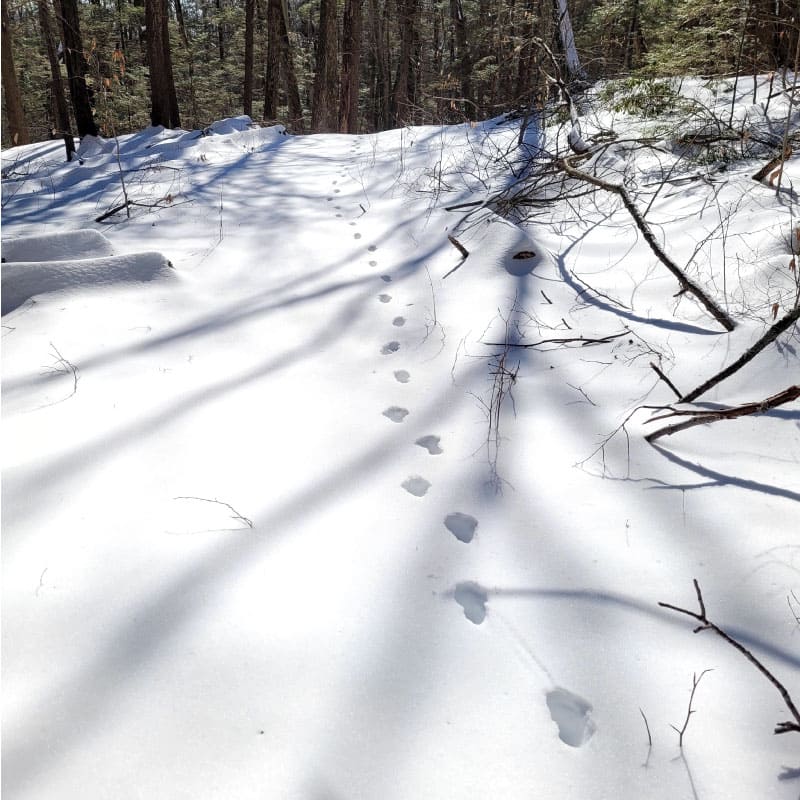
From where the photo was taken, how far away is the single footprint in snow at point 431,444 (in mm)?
1591

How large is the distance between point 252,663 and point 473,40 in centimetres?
1834

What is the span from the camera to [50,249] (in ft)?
8.48

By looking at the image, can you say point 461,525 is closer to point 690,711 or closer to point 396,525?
point 396,525

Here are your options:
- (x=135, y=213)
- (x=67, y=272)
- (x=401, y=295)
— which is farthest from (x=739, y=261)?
(x=135, y=213)

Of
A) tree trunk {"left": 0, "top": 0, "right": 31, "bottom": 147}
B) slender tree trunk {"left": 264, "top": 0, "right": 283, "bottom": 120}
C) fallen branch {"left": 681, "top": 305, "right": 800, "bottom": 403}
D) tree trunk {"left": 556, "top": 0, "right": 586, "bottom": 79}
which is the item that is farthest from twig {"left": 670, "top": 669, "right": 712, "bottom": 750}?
slender tree trunk {"left": 264, "top": 0, "right": 283, "bottom": 120}

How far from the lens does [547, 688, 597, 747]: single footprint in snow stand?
868mm

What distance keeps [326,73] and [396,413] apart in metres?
11.2

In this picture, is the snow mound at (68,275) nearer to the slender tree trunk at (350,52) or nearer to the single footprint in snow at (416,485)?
the single footprint in snow at (416,485)

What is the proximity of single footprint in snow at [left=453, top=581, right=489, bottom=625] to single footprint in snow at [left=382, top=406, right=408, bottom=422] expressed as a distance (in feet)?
2.28

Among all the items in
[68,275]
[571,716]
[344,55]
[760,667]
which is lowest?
[571,716]

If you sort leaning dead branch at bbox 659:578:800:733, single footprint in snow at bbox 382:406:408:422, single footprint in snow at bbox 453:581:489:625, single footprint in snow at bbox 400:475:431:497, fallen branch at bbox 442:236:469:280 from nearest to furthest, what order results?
leaning dead branch at bbox 659:578:800:733
single footprint in snow at bbox 453:581:489:625
single footprint in snow at bbox 400:475:431:497
single footprint in snow at bbox 382:406:408:422
fallen branch at bbox 442:236:469:280

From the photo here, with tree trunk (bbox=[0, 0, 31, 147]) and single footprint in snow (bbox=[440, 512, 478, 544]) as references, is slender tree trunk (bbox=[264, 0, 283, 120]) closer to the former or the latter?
tree trunk (bbox=[0, 0, 31, 147])

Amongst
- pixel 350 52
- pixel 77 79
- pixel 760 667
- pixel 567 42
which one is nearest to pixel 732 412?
pixel 760 667

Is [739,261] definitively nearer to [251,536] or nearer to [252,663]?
[251,536]
